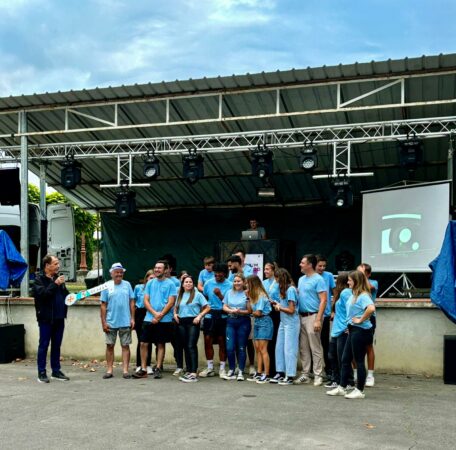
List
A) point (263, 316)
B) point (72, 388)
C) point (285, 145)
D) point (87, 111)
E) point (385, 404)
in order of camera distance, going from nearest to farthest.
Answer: point (385, 404)
point (72, 388)
point (263, 316)
point (285, 145)
point (87, 111)

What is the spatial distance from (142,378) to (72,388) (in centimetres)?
116

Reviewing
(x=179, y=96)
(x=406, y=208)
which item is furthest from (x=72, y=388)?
(x=406, y=208)

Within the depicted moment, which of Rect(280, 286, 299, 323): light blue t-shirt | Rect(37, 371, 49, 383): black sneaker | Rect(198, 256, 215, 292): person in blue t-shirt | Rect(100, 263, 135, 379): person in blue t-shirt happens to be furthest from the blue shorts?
Rect(37, 371, 49, 383): black sneaker

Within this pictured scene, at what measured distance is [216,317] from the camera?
968cm

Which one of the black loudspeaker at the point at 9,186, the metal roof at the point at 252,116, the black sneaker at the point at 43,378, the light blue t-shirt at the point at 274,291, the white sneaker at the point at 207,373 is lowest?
the white sneaker at the point at 207,373

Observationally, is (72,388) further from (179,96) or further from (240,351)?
(179,96)

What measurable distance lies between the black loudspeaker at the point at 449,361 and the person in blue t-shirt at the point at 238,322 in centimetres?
274

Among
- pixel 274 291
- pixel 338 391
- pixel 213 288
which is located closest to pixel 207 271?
pixel 213 288

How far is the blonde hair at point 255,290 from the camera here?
9078 mm

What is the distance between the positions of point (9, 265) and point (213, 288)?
13.4 ft

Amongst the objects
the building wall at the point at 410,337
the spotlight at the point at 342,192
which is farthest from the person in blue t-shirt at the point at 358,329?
the spotlight at the point at 342,192

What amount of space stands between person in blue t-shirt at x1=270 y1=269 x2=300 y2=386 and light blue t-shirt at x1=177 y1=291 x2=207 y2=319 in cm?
106

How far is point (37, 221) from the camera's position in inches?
605

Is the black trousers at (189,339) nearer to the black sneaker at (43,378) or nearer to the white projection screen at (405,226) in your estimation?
the black sneaker at (43,378)
